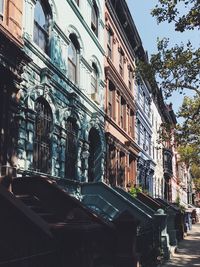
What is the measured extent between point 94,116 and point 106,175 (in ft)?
11.6

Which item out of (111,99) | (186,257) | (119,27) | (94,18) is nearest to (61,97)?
(94,18)

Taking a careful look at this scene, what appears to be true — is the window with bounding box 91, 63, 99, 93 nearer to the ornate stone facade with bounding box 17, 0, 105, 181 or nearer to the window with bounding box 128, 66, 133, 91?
the ornate stone facade with bounding box 17, 0, 105, 181

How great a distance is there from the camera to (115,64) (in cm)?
2253

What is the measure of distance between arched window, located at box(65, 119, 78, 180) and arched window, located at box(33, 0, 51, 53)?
314 cm

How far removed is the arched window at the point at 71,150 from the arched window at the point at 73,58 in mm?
1853

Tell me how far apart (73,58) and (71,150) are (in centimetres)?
380

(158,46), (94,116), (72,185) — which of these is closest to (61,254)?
(72,185)

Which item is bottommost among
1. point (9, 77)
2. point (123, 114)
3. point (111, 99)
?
point (9, 77)

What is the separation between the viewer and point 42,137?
12461 mm

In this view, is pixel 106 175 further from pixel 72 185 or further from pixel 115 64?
pixel 115 64

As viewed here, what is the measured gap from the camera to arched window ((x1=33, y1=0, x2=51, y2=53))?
12.7 m

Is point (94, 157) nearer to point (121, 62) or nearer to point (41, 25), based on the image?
point (41, 25)

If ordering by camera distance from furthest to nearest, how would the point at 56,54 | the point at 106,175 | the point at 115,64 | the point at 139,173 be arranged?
1. the point at 139,173
2. the point at 115,64
3. the point at 106,175
4. the point at 56,54

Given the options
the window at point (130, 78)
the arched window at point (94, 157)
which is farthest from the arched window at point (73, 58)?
the window at point (130, 78)
